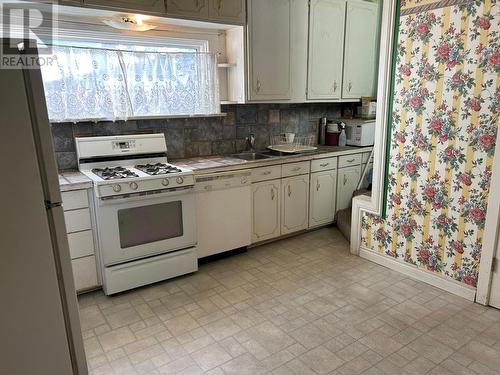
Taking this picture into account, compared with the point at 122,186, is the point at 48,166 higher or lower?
higher

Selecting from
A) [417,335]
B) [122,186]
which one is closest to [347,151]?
[417,335]

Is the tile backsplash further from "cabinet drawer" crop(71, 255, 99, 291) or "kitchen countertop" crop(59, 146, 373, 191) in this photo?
"cabinet drawer" crop(71, 255, 99, 291)

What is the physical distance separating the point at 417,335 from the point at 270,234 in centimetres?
171

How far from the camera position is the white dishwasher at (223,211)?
3.16 meters

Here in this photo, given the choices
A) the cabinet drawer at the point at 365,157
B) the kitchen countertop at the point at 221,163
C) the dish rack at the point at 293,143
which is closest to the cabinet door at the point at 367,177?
the cabinet drawer at the point at 365,157

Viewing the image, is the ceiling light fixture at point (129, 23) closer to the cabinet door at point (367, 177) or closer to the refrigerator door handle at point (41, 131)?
the refrigerator door handle at point (41, 131)

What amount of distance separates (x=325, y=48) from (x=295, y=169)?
135 cm

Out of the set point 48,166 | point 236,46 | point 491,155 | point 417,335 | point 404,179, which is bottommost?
point 417,335

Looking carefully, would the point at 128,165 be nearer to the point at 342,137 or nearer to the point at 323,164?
the point at 323,164

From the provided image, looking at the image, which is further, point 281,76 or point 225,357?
point 281,76

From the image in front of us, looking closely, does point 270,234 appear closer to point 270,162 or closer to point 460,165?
point 270,162

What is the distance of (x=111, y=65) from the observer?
299cm

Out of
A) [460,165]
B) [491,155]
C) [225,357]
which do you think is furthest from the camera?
[460,165]

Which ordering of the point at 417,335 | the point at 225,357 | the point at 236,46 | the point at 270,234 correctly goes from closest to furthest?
the point at 225,357 → the point at 417,335 → the point at 236,46 → the point at 270,234
